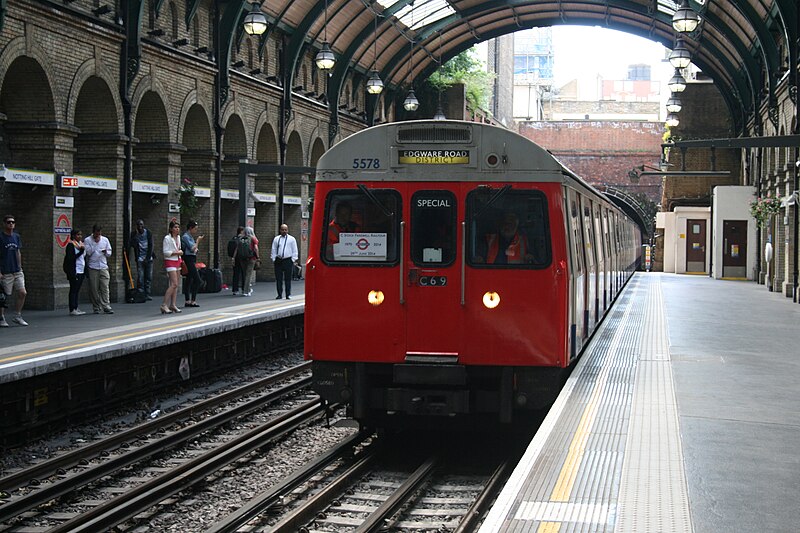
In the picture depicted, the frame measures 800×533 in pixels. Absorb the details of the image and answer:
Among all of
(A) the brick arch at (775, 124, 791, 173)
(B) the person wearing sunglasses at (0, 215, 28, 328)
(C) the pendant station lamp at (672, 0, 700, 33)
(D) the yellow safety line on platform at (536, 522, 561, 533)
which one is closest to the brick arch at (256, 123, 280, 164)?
(A) the brick arch at (775, 124, 791, 173)

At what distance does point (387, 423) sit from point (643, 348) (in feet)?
14.1

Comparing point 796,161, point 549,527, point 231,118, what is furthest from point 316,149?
point 549,527

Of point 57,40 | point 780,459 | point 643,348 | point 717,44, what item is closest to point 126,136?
point 57,40

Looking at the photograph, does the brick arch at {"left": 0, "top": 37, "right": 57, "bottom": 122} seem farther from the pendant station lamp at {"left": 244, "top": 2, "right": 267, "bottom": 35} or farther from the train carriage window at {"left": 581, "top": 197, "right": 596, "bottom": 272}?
the train carriage window at {"left": 581, "top": 197, "right": 596, "bottom": 272}

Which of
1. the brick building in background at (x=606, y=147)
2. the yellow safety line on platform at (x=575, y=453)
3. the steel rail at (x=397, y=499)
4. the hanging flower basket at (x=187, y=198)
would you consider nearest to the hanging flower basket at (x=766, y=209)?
the hanging flower basket at (x=187, y=198)

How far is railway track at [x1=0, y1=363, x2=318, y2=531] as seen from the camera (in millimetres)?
8242

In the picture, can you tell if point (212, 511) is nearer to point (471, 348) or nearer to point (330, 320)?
point (330, 320)

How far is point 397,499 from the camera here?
805cm

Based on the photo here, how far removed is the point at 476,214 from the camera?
29.8 ft

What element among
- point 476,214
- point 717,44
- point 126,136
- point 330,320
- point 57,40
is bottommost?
point 330,320

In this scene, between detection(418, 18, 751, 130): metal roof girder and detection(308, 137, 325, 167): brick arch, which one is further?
detection(418, 18, 751, 130): metal roof girder

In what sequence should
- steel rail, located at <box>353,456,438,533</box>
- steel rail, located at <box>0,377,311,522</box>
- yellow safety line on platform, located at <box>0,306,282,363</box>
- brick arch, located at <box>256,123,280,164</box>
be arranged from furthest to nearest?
brick arch, located at <box>256,123,280,164</box> < yellow safety line on platform, located at <box>0,306,282,363</box> < steel rail, located at <box>0,377,311,522</box> < steel rail, located at <box>353,456,438,533</box>

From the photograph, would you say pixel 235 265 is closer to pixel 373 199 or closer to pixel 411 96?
pixel 411 96

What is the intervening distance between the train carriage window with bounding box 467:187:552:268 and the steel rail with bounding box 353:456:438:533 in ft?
6.05
